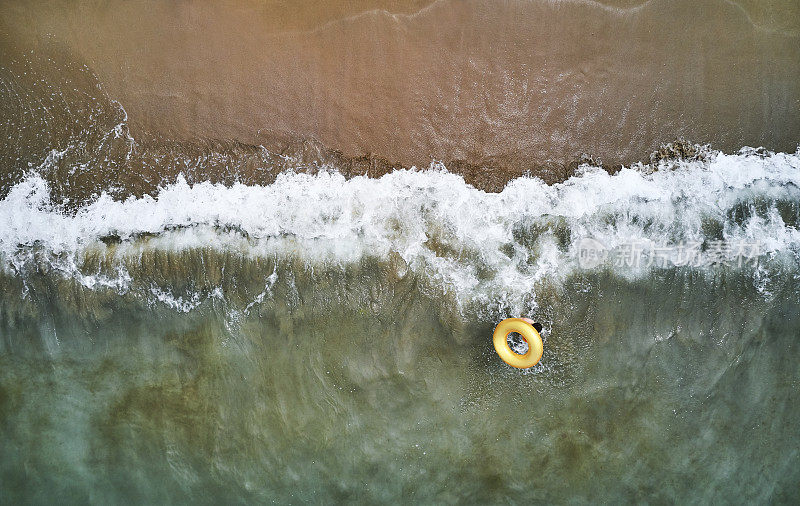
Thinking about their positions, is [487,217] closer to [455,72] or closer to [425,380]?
[455,72]

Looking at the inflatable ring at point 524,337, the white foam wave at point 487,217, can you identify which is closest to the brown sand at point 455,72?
the white foam wave at point 487,217

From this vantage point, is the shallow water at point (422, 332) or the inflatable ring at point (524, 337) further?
the shallow water at point (422, 332)

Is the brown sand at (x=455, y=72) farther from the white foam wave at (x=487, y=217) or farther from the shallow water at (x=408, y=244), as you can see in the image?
the white foam wave at (x=487, y=217)

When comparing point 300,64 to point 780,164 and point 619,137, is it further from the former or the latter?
point 780,164

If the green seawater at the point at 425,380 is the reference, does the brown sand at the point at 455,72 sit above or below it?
above

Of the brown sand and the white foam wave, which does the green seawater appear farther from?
the brown sand

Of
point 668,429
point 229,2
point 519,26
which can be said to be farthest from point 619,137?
point 229,2
